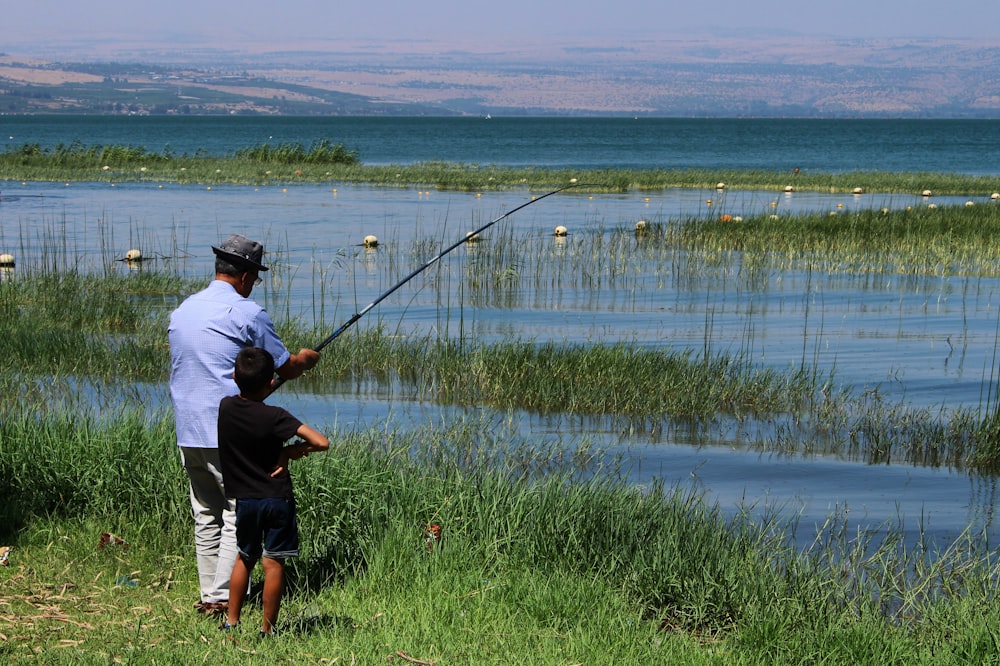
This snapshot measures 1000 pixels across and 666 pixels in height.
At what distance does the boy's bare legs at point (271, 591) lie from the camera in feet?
18.2

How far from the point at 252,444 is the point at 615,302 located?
1324 cm

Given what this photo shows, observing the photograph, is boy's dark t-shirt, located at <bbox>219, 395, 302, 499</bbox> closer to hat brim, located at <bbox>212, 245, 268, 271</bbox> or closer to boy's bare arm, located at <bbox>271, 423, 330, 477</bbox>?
boy's bare arm, located at <bbox>271, 423, 330, 477</bbox>

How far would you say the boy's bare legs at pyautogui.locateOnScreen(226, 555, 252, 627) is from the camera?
563 cm

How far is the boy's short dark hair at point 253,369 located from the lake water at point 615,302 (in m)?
4.50

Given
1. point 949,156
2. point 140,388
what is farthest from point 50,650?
point 949,156

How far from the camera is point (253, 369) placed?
17.9 feet

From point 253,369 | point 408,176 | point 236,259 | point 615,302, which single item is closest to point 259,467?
point 253,369

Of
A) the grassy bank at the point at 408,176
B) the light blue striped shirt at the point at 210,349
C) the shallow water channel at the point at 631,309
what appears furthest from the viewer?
the grassy bank at the point at 408,176

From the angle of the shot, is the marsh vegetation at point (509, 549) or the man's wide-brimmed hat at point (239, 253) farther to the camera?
the man's wide-brimmed hat at point (239, 253)

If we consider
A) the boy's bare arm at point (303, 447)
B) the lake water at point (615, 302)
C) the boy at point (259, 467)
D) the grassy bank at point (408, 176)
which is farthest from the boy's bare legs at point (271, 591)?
the grassy bank at point (408, 176)

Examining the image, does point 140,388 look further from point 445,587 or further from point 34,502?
point 445,587

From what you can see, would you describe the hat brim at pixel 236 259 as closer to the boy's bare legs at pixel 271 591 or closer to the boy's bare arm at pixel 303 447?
the boy's bare arm at pixel 303 447

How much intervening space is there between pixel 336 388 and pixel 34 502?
5266mm

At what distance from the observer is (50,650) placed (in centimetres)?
536
